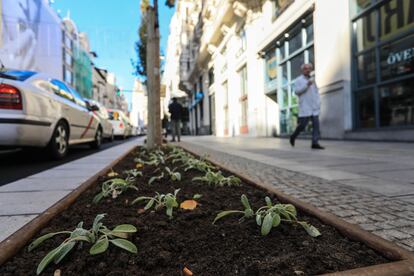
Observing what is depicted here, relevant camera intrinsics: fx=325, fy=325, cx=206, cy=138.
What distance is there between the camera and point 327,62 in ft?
30.8

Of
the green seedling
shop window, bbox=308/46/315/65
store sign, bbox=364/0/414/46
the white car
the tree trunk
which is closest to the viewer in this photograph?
the green seedling

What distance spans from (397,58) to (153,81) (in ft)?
17.8

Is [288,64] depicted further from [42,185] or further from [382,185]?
[42,185]

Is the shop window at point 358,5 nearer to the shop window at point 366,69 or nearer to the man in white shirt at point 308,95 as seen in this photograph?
the shop window at point 366,69

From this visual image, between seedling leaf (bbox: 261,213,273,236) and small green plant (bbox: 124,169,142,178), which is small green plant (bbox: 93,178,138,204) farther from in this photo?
seedling leaf (bbox: 261,213,273,236)

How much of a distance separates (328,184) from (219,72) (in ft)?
67.7

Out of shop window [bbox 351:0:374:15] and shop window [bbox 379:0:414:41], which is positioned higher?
shop window [bbox 351:0:374:15]

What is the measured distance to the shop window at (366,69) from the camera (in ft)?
26.3

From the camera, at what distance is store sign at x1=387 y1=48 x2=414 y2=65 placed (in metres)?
6.91

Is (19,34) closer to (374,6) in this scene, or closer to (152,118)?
(152,118)

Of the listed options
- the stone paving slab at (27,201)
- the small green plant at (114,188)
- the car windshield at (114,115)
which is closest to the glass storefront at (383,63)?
the small green plant at (114,188)

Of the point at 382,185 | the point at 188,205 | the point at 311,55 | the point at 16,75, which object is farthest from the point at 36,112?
the point at 311,55

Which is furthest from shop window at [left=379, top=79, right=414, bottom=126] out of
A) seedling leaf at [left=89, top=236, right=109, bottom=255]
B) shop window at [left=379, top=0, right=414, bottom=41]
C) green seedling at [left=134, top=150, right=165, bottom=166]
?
seedling leaf at [left=89, top=236, right=109, bottom=255]

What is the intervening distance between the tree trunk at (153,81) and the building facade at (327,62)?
5.02 meters
